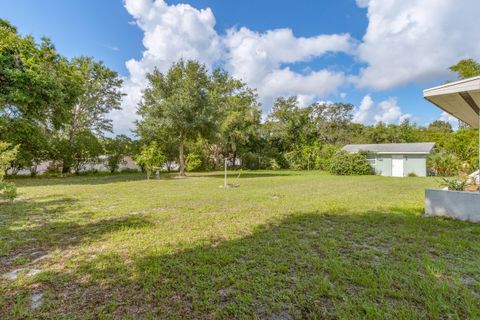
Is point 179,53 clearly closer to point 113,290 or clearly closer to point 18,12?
point 18,12

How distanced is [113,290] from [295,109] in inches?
1040

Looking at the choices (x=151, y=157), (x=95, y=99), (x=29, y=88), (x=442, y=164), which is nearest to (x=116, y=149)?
(x=95, y=99)

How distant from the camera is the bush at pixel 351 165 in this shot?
691 inches

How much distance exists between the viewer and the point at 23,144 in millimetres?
13312

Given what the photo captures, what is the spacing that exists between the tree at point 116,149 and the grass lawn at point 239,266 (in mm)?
13746

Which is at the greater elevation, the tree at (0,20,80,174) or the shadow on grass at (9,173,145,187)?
the tree at (0,20,80,174)

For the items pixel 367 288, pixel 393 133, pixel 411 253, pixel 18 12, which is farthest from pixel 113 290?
pixel 393 133

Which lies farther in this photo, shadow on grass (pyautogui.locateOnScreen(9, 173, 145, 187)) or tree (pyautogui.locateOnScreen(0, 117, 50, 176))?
tree (pyautogui.locateOnScreen(0, 117, 50, 176))

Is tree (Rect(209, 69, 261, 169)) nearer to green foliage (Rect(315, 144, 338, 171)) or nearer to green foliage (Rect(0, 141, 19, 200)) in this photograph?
green foliage (Rect(315, 144, 338, 171))

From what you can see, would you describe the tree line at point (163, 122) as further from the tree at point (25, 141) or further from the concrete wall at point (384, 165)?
the concrete wall at point (384, 165)

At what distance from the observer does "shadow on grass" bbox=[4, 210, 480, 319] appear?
191cm

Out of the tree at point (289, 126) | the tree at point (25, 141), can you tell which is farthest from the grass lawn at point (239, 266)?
the tree at point (289, 126)

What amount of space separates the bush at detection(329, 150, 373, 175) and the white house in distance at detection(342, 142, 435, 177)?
3.13ft

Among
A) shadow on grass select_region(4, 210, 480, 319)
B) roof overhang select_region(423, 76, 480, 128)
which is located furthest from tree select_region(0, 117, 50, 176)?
roof overhang select_region(423, 76, 480, 128)
